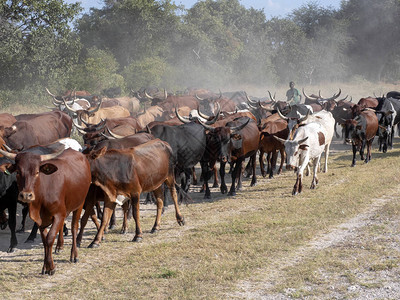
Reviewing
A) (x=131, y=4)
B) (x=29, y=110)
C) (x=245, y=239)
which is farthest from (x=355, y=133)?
(x=131, y=4)

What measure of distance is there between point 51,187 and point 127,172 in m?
1.47

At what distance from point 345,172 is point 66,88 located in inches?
873

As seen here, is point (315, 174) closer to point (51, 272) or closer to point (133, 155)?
point (133, 155)

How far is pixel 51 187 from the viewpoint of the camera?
7000 millimetres

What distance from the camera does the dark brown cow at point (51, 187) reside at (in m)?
A: 6.59

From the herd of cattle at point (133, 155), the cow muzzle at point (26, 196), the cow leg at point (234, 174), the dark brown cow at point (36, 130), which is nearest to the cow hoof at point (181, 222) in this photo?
the herd of cattle at point (133, 155)

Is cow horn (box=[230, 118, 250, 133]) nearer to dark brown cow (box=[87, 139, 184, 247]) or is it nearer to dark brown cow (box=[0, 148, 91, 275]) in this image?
dark brown cow (box=[87, 139, 184, 247])

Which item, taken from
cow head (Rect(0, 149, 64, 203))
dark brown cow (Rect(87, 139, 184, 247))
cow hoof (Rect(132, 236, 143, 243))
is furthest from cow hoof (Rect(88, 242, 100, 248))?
cow head (Rect(0, 149, 64, 203))

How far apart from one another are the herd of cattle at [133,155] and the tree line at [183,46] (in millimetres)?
13224

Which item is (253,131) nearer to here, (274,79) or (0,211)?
(0,211)

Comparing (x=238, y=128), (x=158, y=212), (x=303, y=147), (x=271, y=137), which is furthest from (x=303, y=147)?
(x=158, y=212)

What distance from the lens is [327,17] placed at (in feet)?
203

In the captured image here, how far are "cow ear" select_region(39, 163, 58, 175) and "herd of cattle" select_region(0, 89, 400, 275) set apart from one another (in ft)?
0.04

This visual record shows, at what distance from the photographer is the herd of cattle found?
7.04 m
